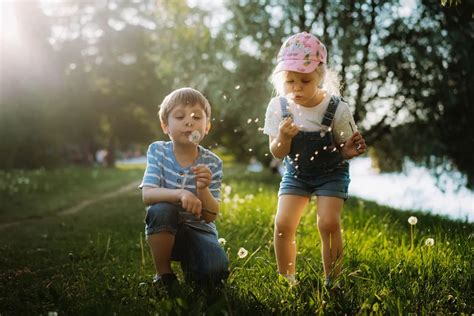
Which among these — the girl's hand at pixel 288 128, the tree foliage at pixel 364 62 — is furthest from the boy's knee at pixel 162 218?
the tree foliage at pixel 364 62

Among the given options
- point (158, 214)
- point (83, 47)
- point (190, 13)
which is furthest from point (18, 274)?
point (83, 47)

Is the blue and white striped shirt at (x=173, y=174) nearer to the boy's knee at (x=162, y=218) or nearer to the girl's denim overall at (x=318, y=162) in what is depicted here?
the boy's knee at (x=162, y=218)

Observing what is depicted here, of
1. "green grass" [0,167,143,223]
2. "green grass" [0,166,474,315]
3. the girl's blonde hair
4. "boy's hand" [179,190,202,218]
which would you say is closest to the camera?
"green grass" [0,166,474,315]

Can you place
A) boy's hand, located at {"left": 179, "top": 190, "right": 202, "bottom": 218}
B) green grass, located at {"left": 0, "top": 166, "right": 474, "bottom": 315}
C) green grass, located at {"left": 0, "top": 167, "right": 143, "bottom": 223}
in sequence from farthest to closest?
green grass, located at {"left": 0, "top": 167, "right": 143, "bottom": 223}, boy's hand, located at {"left": 179, "top": 190, "right": 202, "bottom": 218}, green grass, located at {"left": 0, "top": 166, "right": 474, "bottom": 315}

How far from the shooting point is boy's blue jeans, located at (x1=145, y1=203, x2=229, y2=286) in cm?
347

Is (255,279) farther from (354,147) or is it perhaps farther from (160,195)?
(354,147)

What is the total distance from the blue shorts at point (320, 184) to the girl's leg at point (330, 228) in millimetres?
55

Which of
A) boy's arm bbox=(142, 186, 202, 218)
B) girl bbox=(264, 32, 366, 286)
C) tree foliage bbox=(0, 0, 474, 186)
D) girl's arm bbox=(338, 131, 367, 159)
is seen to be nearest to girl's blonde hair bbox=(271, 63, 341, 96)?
girl bbox=(264, 32, 366, 286)

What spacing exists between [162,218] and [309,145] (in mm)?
1229

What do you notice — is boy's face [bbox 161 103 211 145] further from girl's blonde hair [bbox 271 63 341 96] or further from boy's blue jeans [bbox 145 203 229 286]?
girl's blonde hair [bbox 271 63 341 96]

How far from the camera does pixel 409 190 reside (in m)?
10.2

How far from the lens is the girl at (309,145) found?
370 centimetres

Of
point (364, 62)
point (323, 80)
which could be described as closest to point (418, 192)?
point (364, 62)

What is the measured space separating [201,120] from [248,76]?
8.58m
